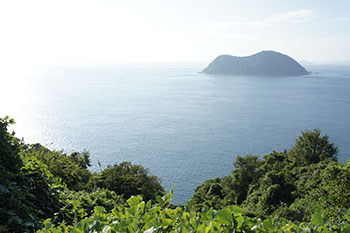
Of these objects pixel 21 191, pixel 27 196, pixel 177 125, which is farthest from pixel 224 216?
pixel 177 125

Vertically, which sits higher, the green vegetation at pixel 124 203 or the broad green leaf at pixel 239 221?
the broad green leaf at pixel 239 221

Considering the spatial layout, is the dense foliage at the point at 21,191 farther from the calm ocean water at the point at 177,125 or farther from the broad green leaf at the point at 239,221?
the calm ocean water at the point at 177,125

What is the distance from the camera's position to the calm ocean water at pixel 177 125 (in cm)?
5822

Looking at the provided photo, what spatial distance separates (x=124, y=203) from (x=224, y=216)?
959 cm

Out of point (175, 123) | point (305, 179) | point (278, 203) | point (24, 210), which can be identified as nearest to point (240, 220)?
point (24, 210)

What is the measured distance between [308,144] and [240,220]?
142 ft

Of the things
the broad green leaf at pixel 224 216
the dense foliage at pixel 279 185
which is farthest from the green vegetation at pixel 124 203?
the dense foliage at pixel 279 185

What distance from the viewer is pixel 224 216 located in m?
2.22

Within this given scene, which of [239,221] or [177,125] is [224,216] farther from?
[177,125]

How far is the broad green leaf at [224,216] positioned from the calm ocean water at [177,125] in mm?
43374

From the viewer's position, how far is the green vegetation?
238 cm

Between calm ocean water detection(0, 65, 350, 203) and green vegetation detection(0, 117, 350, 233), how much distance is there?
72.9 ft

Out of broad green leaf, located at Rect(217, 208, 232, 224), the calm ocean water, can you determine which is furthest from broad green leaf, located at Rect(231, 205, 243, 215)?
the calm ocean water

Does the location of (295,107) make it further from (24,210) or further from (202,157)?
(24,210)
